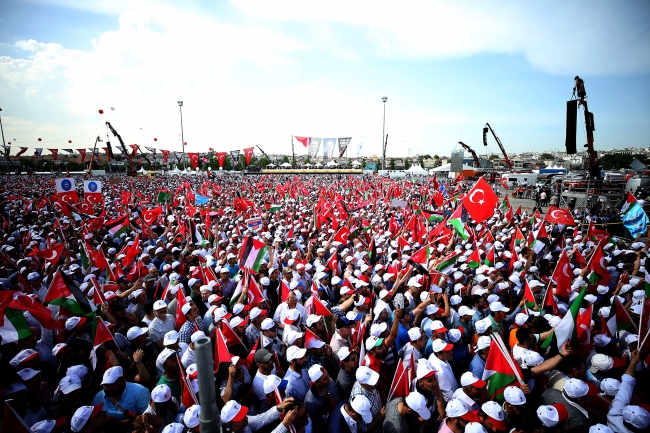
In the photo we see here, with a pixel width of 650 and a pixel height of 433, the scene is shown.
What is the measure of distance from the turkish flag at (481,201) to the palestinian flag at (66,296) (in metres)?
8.70

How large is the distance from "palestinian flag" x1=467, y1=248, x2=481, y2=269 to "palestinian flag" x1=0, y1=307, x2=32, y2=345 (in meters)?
8.03

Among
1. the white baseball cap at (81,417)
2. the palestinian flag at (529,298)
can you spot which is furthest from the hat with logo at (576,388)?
the white baseball cap at (81,417)

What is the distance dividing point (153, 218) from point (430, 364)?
10.9 meters

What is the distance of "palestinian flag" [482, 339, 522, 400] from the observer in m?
3.27

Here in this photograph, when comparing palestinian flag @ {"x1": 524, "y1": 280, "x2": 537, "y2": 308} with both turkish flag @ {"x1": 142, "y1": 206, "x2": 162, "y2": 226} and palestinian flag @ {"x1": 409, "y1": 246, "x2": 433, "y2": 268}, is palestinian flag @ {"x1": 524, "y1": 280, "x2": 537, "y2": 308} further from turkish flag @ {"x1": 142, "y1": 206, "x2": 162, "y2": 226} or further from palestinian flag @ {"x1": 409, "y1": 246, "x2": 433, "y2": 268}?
turkish flag @ {"x1": 142, "y1": 206, "x2": 162, "y2": 226}

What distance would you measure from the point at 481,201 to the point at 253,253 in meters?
6.11

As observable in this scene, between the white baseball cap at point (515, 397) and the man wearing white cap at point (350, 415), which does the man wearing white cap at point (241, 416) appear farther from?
the white baseball cap at point (515, 397)

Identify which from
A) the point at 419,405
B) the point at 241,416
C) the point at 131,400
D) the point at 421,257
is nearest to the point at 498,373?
the point at 419,405

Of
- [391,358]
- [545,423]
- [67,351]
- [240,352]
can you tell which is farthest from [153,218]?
[545,423]

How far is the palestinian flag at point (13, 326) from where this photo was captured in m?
4.02

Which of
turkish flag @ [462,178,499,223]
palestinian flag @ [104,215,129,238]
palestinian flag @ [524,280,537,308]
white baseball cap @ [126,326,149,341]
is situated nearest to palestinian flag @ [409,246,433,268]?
palestinian flag @ [524,280,537,308]

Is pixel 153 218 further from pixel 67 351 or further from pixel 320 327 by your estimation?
pixel 320 327

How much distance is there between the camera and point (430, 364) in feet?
11.5

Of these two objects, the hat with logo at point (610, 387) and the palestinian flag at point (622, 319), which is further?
the palestinian flag at point (622, 319)
